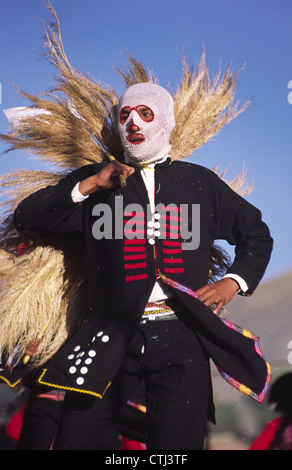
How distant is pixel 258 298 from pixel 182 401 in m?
4.66

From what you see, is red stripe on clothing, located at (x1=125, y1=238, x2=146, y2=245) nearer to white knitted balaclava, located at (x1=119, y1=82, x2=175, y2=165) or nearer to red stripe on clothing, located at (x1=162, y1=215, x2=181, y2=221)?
red stripe on clothing, located at (x1=162, y1=215, x2=181, y2=221)

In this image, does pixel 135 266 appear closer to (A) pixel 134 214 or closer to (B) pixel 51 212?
(A) pixel 134 214

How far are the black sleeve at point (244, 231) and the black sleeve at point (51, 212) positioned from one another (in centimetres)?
66

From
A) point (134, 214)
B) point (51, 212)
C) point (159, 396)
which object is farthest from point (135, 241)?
point (159, 396)

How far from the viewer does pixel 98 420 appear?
2.45 meters

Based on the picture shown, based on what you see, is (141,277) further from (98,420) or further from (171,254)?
(98,420)

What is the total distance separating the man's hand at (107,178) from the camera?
8.12 ft

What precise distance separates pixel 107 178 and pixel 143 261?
0.40 metres

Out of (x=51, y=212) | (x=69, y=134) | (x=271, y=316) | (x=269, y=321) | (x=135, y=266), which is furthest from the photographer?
(x=271, y=316)

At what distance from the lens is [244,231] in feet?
9.21

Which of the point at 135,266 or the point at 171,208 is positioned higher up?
the point at 171,208

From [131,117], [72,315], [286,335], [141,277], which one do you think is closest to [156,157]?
[131,117]

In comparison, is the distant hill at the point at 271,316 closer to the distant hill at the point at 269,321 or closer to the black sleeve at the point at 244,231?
the distant hill at the point at 269,321

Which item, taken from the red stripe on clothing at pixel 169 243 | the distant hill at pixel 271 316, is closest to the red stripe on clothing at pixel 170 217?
the red stripe on clothing at pixel 169 243
